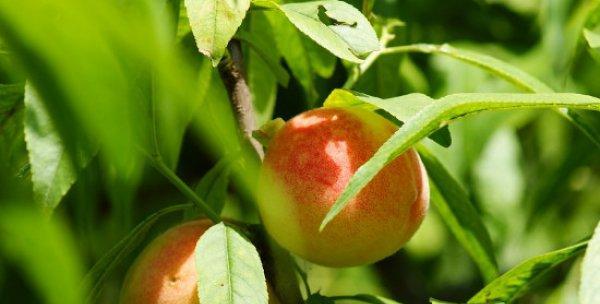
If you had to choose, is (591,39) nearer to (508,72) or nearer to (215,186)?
(508,72)

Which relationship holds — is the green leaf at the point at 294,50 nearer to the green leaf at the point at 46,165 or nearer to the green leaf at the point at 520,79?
the green leaf at the point at 520,79

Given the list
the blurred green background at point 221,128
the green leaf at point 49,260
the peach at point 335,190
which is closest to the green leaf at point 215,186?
the blurred green background at point 221,128

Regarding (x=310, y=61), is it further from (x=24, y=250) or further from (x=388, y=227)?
(x=24, y=250)

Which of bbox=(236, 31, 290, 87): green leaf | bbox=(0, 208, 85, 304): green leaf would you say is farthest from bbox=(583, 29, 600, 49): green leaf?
bbox=(0, 208, 85, 304): green leaf

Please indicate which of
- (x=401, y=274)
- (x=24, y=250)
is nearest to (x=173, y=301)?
(x=24, y=250)

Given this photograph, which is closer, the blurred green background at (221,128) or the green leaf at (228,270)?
the blurred green background at (221,128)

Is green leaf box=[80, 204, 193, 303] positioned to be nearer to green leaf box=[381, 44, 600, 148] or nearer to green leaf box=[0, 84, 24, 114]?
green leaf box=[0, 84, 24, 114]

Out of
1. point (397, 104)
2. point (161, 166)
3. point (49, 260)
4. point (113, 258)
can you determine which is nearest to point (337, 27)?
point (397, 104)
